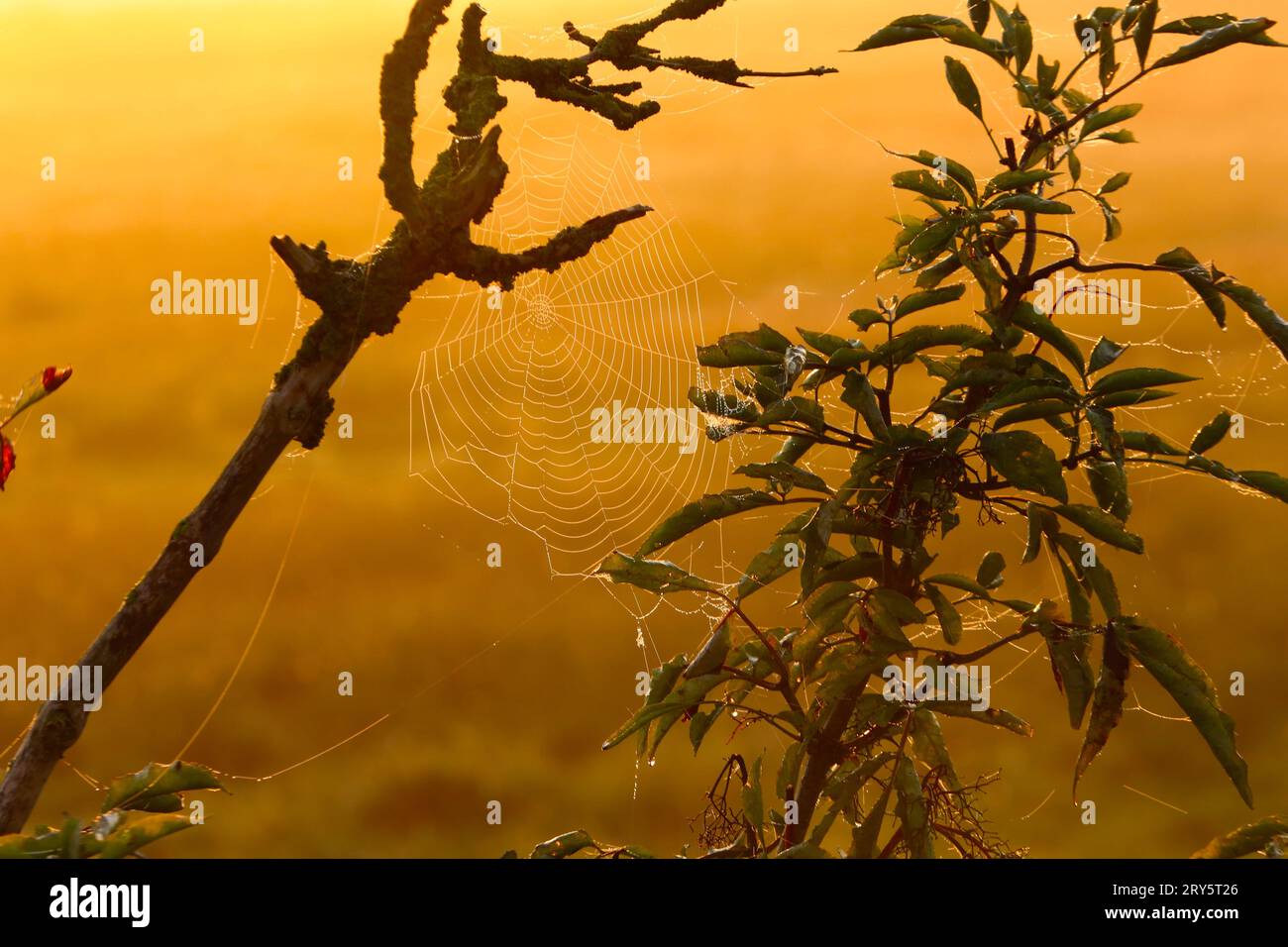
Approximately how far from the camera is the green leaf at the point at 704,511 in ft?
9.41

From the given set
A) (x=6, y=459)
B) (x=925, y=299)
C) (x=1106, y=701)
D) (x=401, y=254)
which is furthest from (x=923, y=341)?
(x=6, y=459)

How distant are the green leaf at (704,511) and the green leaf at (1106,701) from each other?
0.76 metres

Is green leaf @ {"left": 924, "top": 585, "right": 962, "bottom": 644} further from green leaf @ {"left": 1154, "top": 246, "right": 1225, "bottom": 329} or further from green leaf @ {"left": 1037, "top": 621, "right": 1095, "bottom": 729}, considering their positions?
green leaf @ {"left": 1154, "top": 246, "right": 1225, "bottom": 329}

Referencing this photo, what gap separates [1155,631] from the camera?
8.75 feet

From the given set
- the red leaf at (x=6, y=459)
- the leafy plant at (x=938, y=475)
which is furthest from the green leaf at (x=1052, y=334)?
the red leaf at (x=6, y=459)

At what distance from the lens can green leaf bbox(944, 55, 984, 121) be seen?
9.73 ft

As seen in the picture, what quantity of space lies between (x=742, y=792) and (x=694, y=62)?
1.64m

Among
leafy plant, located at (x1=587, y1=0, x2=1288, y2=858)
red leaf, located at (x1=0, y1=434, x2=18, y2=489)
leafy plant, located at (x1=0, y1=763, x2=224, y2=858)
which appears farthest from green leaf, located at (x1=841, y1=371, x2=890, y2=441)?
red leaf, located at (x1=0, y1=434, x2=18, y2=489)

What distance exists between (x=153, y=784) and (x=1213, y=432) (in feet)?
7.29

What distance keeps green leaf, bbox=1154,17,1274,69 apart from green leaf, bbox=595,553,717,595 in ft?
5.09
